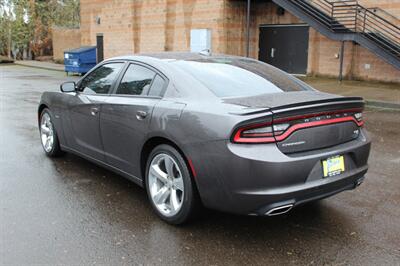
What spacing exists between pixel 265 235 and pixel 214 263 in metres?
0.68

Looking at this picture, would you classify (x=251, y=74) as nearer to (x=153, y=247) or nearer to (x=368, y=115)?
(x=153, y=247)

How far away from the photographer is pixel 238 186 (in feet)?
11.3

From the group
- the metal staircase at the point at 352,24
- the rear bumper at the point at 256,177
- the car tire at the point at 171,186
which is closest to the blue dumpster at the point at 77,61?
the metal staircase at the point at 352,24

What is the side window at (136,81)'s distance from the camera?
454 cm

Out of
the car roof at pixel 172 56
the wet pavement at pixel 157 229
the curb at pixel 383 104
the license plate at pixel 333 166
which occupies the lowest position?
the wet pavement at pixel 157 229

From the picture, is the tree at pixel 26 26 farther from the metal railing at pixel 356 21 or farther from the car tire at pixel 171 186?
the car tire at pixel 171 186

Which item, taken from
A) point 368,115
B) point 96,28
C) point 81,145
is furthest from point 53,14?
point 81,145

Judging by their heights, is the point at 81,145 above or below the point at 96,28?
below

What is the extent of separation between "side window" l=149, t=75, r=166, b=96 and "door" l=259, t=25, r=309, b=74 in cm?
1643

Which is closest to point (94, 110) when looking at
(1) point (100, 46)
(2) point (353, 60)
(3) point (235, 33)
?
(2) point (353, 60)

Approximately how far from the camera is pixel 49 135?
6.34m

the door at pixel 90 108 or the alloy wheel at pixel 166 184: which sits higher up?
the door at pixel 90 108

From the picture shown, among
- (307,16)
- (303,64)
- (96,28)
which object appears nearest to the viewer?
(307,16)

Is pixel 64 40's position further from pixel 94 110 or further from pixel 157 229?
pixel 157 229
